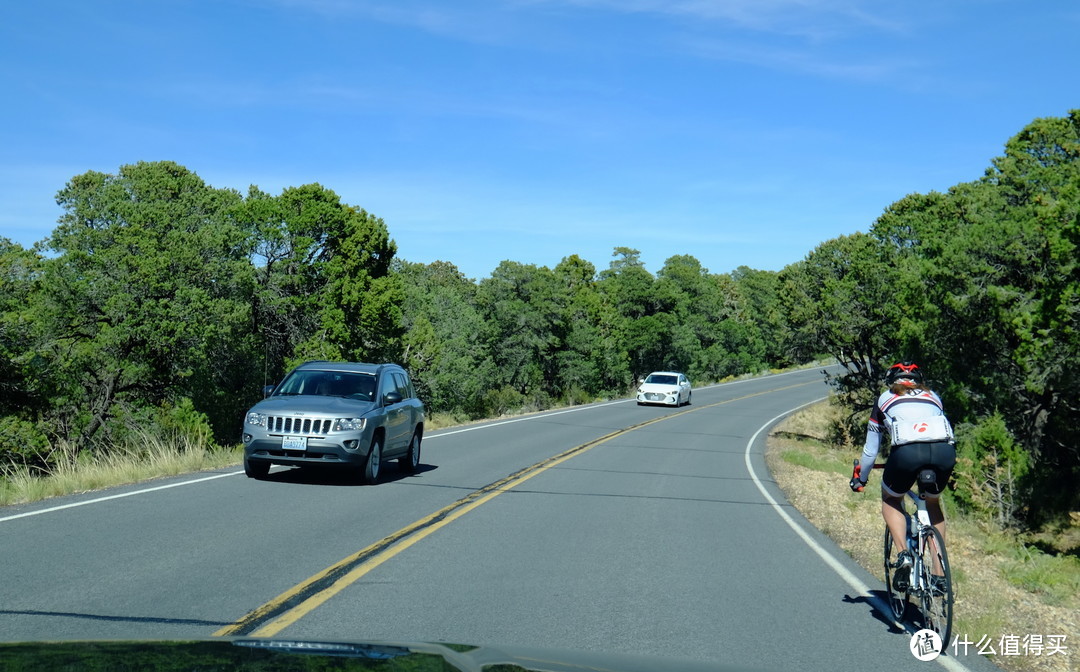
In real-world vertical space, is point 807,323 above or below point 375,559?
above

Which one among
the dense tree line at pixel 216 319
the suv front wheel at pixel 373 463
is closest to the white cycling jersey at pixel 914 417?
the suv front wheel at pixel 373 463

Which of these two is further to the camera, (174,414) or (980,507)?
(174,414)

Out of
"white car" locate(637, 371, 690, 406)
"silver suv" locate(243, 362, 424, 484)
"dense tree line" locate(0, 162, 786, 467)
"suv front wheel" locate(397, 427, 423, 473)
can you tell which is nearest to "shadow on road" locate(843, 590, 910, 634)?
"silver suv" locate(243, 362, 424, 484)

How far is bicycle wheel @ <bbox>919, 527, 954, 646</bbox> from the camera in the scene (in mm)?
5988

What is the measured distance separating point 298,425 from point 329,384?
167 cm

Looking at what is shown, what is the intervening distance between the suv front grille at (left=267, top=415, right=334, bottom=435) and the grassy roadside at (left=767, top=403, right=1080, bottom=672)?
6.83 meters

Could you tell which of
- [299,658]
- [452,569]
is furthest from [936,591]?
[299,658]

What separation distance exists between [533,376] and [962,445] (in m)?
38.2

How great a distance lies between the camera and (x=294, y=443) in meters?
12.9

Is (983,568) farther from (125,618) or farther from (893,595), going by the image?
(125,618)

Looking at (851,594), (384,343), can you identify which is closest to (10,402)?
(384,343)

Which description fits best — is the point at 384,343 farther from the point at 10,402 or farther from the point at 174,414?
the point at 10,402

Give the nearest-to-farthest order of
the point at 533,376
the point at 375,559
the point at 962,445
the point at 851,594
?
the point at 851,594
the point at 375,559
the point at 962,445
the point at 533,376

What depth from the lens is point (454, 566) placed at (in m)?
8.18
